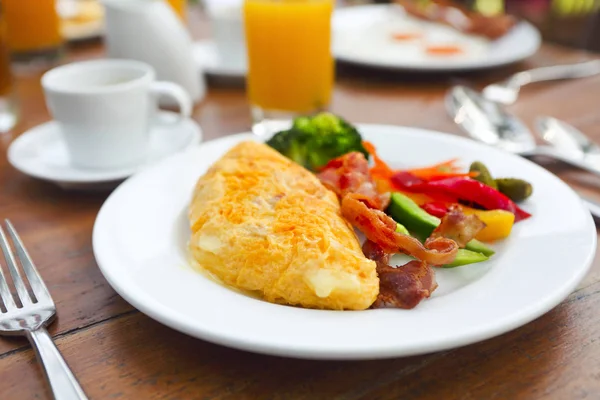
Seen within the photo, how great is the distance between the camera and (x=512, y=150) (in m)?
1.78

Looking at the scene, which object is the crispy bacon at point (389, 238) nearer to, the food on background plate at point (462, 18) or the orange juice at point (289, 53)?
the orange juice at point (289, 53)

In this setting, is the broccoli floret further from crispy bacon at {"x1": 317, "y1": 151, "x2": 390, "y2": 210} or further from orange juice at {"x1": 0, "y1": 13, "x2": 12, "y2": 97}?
orange juice at {"x1": 0, "y1": 13, "x2": 12, "y2": 97}

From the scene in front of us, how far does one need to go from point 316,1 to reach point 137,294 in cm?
139

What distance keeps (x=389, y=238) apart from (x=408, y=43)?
1.96 metres

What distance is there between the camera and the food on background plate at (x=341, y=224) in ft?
3.31

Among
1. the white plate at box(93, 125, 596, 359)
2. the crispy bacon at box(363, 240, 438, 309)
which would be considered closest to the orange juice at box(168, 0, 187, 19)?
the white plate at box(93, 125, 596, 359)

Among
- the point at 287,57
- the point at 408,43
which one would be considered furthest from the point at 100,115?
the point at 408,43

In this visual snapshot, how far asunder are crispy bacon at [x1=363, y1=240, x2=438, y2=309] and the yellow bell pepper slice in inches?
8.8

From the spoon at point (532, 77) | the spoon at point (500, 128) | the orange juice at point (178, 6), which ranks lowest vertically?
the spoon at point (532, 77)

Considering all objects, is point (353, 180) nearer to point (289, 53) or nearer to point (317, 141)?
point (317, 141)

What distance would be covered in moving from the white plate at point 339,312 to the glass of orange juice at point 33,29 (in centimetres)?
152

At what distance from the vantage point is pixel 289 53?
2.05 metres

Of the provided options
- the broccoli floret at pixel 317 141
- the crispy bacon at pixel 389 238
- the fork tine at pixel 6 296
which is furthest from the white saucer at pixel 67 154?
the crispy bacon at pixel 389 238

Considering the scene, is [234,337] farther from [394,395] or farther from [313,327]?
[394,395]
